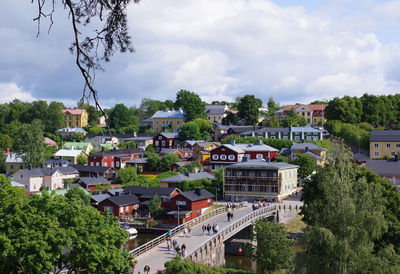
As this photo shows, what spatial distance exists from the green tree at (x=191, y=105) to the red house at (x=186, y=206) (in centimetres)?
5389

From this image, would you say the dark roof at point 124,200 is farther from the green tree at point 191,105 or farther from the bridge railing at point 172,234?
the green tree at point 191,105

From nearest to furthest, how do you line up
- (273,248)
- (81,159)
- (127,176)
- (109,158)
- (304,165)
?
(273,248), (304,165), (127,176), (109,158), (81,159)

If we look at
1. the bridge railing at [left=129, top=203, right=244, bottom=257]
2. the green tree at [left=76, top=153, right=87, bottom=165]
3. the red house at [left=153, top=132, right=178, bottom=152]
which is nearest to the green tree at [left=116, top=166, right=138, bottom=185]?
the green tree at [left=76, top=153, right=87, bottom=165]

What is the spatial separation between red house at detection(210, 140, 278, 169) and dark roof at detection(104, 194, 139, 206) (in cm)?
2005

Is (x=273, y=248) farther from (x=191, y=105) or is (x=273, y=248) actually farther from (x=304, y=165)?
(x=191, y=105)

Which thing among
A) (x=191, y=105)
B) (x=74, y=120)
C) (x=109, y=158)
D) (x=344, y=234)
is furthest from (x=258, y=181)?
(x=74, y=120)

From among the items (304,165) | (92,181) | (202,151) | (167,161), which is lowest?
(92,181)

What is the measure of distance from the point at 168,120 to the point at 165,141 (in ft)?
63.3

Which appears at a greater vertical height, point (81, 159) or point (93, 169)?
point (81, 159)

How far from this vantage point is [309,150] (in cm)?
7350

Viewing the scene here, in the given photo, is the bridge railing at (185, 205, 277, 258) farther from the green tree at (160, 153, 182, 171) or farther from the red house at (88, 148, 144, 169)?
the red house at (88, 148, 144, 169)

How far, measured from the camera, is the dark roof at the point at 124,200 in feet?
178

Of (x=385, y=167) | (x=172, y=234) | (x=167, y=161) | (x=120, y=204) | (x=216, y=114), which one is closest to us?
(x=172, y=234)

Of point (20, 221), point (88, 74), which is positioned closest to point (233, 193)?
point (20, 221)
